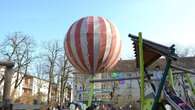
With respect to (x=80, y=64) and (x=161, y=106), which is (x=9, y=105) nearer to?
(x=161, y=106)

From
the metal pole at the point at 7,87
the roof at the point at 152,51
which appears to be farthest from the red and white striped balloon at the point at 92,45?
the metal pole at the point at 7,87

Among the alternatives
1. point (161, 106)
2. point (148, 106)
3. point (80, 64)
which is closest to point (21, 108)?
point (80, 64)

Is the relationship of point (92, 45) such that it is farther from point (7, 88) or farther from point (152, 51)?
point (7, 88)

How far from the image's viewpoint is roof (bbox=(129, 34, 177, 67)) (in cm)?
723

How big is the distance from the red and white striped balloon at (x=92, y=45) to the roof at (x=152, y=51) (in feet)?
39.5

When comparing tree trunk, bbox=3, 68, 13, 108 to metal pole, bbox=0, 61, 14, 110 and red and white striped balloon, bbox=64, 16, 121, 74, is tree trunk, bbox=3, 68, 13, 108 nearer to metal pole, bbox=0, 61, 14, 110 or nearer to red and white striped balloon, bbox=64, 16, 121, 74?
metal pole, bbox=0, 61, 14, 110

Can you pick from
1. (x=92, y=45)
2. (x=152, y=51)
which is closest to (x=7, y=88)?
(x=152, y=51)

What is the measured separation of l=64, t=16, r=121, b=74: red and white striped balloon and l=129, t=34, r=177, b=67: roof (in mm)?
12036

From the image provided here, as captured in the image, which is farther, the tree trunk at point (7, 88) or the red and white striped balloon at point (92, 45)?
the red and white striped balloon at point (92, 45)

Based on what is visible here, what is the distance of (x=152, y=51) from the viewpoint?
25.4 ft

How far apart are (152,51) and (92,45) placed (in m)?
13.0

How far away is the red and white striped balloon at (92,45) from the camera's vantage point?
2034 cm

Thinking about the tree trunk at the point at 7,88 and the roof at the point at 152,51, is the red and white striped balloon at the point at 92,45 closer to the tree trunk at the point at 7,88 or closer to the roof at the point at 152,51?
the roof at the point at 152,51

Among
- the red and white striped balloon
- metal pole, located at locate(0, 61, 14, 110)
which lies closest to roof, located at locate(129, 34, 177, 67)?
metal pole, located at locate(0, 61, 14, 110)
